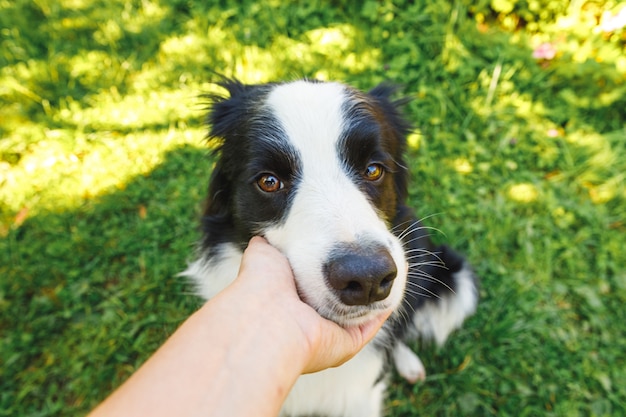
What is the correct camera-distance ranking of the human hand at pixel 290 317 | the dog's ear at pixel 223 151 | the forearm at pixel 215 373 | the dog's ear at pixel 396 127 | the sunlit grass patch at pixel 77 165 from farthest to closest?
the sunlit grass patch at pixel 77 165 < the dog's ear at pixel 396 127 < the dog's ear at pixel 223 151 < the human hand at pixel 290 317 < the forearm at pixel 215 373

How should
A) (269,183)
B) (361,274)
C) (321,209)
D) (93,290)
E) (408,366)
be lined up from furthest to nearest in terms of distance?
(93,290) → (408,366) → (269,183) → (321,209) → (361,274)

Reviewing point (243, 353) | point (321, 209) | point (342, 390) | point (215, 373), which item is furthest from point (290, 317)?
point (342, 390)

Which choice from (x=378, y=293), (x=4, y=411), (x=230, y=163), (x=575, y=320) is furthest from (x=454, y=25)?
(x=4, y=411)

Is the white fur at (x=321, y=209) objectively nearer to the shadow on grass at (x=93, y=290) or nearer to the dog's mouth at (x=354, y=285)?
the dog's mouth at (x=354, y=285)

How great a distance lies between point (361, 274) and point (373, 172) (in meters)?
0.70

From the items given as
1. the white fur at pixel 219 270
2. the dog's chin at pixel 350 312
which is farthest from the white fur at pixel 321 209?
the white fur at pixel 219 270

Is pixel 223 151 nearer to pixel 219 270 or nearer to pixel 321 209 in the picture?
pixel 219 270

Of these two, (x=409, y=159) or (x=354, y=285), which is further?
(x=409, y=159)

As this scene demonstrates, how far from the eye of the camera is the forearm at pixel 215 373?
105 cm

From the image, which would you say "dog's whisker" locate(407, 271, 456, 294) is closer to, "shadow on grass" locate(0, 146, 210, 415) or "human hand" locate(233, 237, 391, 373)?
"human hand" locate(233, 237, 391, 373)

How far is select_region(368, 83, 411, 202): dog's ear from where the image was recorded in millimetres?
2199

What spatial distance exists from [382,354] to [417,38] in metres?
3.47

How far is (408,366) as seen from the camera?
267cm

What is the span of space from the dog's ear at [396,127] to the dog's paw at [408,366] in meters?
1.09
